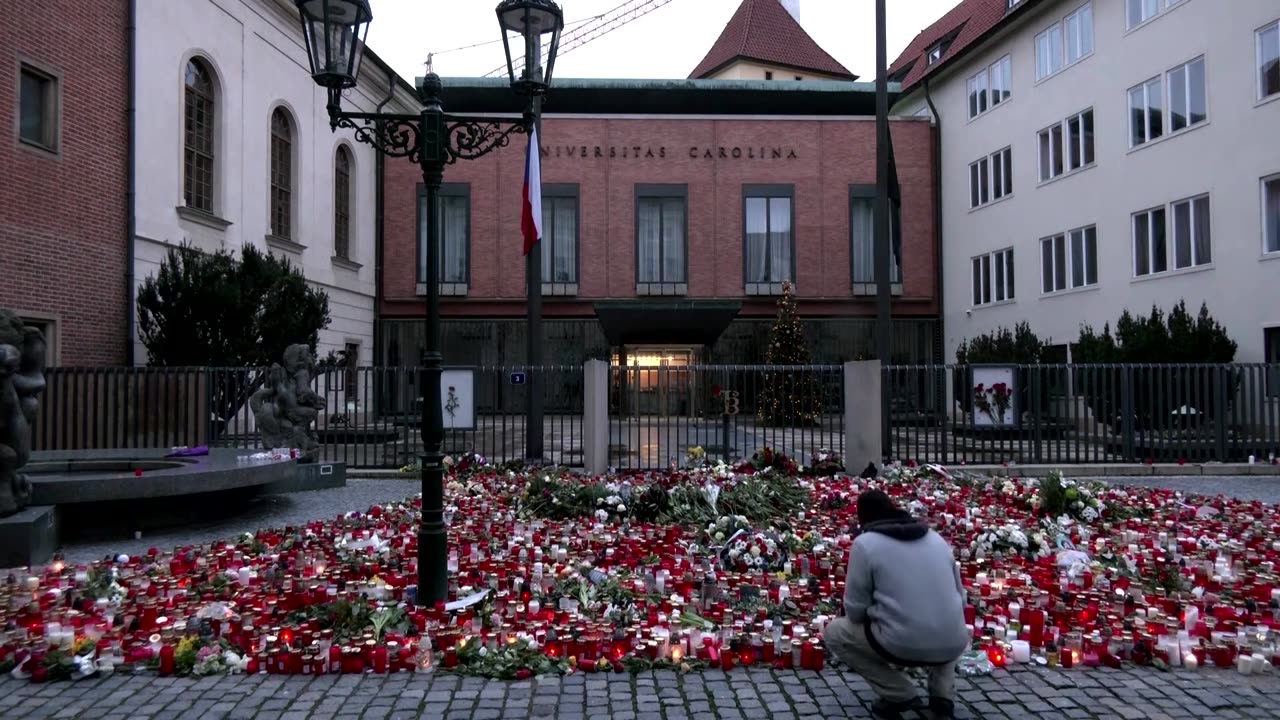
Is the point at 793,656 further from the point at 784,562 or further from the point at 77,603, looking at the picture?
the point at 77,603

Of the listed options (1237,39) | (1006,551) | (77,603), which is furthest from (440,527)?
(1237,39)

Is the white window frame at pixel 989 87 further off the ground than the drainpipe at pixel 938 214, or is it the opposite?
the white window frame at pixel 989 87

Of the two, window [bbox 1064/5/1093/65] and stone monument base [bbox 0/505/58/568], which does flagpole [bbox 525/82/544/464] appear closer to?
stone monument base [bbox 0/505/58/568]

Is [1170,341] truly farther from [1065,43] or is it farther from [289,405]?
[289,405]

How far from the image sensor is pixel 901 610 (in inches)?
164

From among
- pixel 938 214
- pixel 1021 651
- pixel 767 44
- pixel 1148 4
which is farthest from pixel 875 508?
pixel 767 44

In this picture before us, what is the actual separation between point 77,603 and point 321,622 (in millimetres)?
1966

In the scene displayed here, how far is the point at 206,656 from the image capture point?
5262mm

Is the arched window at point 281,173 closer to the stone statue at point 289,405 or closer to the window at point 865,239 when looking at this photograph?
the stone statue at point 289,405

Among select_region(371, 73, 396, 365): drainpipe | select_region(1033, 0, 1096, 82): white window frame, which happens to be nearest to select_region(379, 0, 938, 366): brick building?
select_region(371, 73, 396, 365): drainpipe

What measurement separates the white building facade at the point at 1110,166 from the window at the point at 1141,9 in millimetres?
51

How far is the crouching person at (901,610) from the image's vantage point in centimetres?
416

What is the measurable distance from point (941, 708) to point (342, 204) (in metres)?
28.2

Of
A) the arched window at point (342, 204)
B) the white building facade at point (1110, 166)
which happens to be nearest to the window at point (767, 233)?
the white building facade at point (1110, 166)
